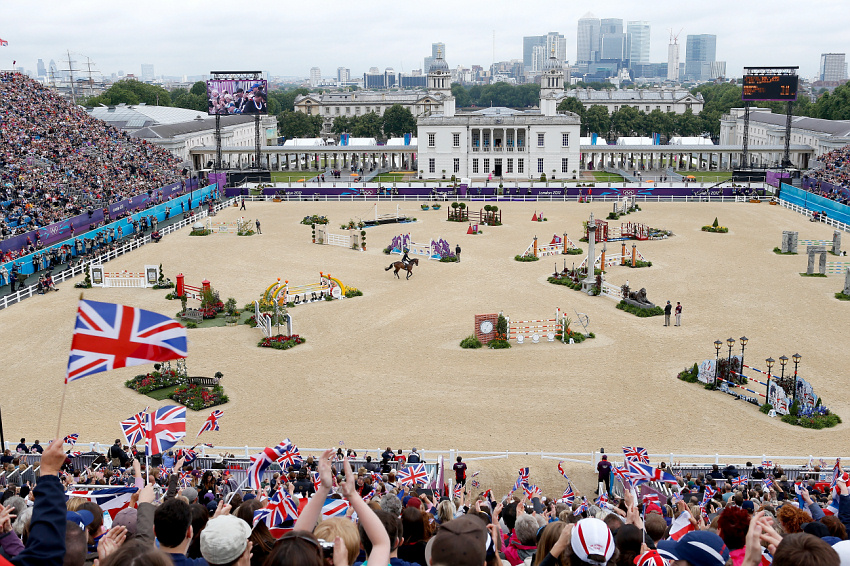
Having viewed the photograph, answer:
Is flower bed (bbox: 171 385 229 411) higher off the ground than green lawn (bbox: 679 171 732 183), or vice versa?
green lawn (bbox: 679 171 732 183)

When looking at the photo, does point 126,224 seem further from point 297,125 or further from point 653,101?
point 653,101

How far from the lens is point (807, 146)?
326 feet

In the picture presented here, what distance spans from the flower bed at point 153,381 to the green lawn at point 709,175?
7340cm

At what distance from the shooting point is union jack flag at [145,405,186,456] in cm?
1720

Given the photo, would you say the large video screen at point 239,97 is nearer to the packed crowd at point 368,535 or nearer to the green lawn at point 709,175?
the green lawn at point 709,175

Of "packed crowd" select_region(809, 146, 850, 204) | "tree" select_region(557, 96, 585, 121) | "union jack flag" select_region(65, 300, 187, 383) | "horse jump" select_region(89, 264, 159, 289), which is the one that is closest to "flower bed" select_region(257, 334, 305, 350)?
"horse jump" select_region(89, 264, 159, 289)

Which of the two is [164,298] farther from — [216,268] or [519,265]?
[519,265]

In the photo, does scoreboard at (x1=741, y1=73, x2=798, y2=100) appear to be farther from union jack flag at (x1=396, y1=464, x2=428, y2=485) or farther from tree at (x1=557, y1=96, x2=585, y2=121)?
union jack flag at (x1=396, y1=464, x2=428, y2=485)

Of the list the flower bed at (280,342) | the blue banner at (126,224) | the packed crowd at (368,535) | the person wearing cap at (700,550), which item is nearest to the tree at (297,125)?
the blue banner at (126,224)

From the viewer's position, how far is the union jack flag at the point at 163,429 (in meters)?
17.2

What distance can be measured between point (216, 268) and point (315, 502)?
137ft

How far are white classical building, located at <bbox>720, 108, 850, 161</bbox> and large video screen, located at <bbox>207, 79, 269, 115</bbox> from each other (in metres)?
60.6

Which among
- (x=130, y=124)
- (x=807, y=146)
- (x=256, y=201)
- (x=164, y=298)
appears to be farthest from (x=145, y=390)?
(x=807, y=146)

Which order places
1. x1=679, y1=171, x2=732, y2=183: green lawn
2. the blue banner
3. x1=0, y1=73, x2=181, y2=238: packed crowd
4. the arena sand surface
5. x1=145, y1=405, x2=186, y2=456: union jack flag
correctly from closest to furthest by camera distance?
1. x1=145, y1=405, x2=186, y2=456: union jack flag
2. the arena sand surface
3. the blue banner
4. x1=0, y1=73, x2=181, y2=238: packed crowd
5. x1=679, y1=171, x2=732, y2=183: green lawn
